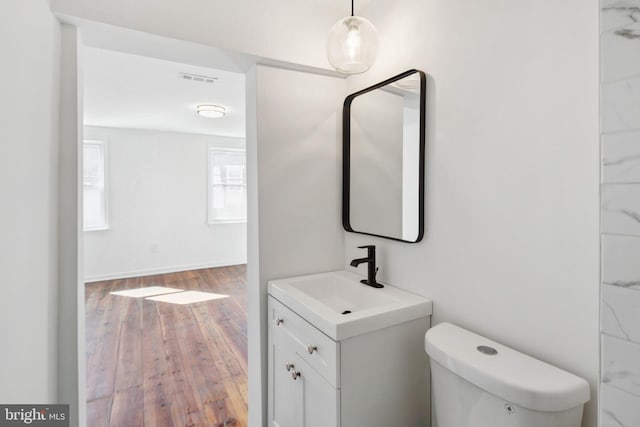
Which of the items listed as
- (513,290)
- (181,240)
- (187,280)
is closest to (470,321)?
(513,290)

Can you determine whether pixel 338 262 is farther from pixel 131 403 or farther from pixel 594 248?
pixel 131 403

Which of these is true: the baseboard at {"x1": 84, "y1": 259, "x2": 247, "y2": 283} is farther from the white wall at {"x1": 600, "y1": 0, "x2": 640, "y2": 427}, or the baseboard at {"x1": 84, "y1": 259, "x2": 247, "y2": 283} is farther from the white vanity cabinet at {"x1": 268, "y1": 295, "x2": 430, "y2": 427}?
the white wall at {"x1": 600, "y1": 0, "x2": 640, "y2": 427}

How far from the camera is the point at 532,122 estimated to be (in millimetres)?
1039

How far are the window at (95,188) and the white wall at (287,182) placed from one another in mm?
4105

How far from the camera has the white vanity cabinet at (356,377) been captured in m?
1.18

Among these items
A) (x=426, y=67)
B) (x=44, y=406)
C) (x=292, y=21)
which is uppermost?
(x=292, y=21)

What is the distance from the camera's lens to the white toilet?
83cm

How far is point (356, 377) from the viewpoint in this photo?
119 cm

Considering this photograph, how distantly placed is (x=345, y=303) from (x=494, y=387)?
88 cm

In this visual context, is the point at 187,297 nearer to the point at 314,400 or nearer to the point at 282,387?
the point at 282,387

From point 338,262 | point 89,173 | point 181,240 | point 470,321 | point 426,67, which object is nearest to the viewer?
point 470,321

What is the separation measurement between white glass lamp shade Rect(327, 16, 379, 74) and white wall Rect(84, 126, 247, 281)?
4.52 metres

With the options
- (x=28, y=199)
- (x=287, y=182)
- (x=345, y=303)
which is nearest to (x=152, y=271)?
(x=287, y=182)

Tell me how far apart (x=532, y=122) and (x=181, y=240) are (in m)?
5.36
